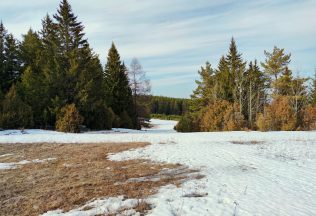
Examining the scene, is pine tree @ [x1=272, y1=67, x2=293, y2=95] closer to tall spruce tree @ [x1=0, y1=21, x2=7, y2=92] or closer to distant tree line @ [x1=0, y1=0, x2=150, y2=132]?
distant tree line @ [x1=0, y1=0, x2=150, y2=132]

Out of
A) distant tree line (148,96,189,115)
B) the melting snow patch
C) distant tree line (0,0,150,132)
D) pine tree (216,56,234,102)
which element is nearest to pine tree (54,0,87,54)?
distant tree line (0,0,150,132)

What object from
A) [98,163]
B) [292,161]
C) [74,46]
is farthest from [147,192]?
[74,46]

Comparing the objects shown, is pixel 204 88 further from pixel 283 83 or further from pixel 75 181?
pixel 75 181

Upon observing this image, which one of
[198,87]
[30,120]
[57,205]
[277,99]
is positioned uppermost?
[198,87]

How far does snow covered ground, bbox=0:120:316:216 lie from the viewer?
7.19m

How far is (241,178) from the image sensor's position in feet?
31.7

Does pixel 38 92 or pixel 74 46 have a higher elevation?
pixel 74 46

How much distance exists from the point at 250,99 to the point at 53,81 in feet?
62.9

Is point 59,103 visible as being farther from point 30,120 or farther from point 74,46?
point 74,46

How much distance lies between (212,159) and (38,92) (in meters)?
21.6

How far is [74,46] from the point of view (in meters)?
32.7

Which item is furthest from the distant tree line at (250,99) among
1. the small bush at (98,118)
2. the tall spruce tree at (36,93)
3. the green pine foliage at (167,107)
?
the green pine foliage at (167,107)

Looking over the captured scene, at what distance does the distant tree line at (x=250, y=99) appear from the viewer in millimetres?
27203

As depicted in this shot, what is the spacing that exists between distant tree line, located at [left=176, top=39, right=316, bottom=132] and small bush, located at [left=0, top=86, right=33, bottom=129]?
1606cm
